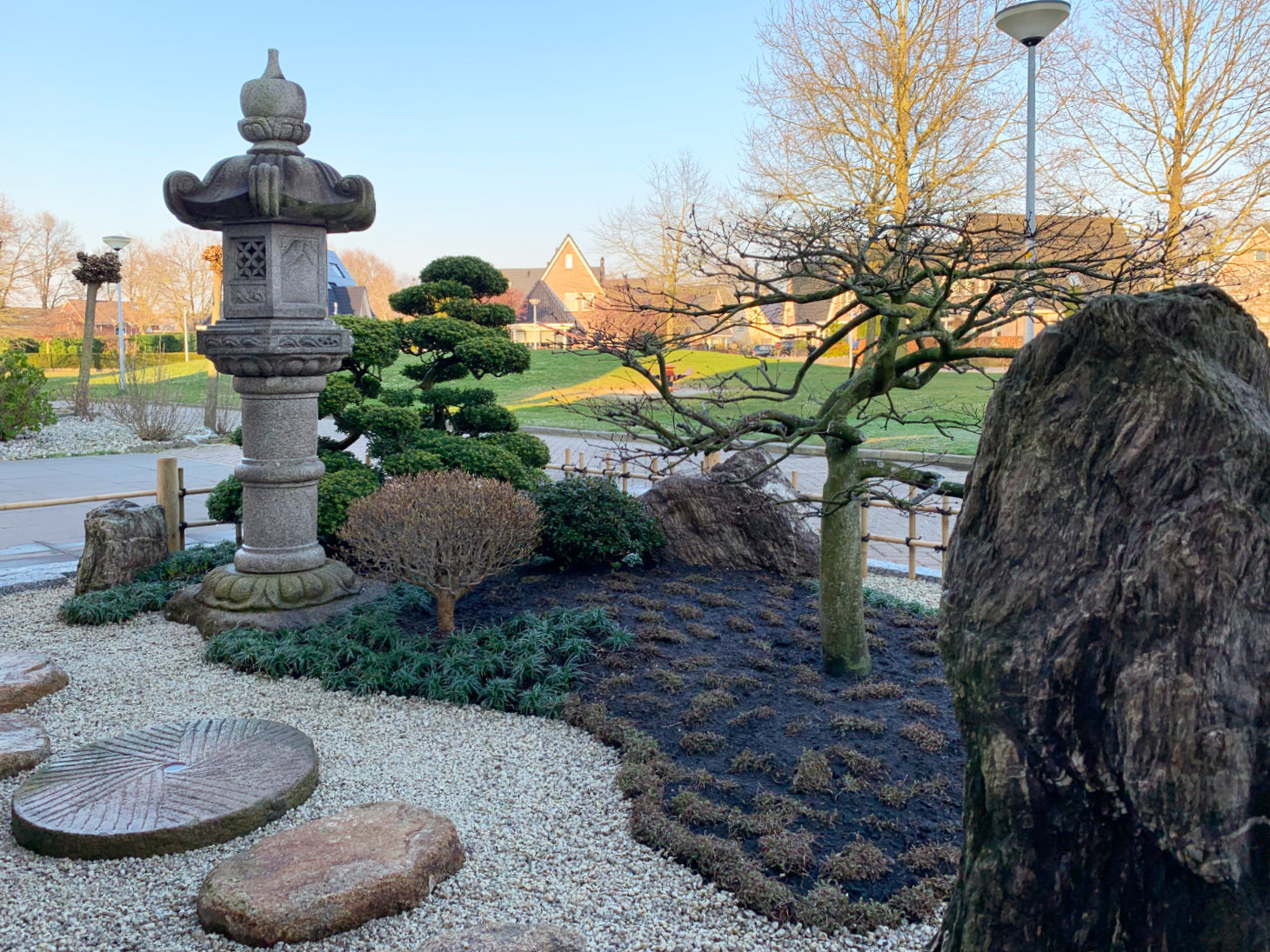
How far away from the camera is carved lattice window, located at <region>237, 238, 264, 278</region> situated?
6.60m

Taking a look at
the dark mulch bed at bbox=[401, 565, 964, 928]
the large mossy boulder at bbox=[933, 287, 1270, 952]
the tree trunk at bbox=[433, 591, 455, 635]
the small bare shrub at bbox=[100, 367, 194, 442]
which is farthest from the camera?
the small bare shrub at bbox=[100, 367, 194, 442]

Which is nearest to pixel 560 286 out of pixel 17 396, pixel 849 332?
pixel 17 396

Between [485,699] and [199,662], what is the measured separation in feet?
7.10

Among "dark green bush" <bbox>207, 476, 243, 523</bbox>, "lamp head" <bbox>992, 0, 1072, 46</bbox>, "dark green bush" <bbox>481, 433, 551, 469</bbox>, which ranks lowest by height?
"dark green bush" <bbox>207, 476, 243, 523</bbox>

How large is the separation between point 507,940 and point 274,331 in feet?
15.7

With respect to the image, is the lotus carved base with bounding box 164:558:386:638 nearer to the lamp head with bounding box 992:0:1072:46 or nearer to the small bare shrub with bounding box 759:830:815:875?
the small bare shrub with bounding box 759:830:815:875

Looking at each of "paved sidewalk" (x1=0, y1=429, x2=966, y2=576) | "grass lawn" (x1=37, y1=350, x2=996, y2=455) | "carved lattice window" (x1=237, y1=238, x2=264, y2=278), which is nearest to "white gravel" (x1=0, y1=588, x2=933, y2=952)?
"paved sidewalk" (x1=0, y1=429, x2=966, y2=576)

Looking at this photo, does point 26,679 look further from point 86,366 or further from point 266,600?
point 86,366

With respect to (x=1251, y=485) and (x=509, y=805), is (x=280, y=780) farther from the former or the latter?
(x=1251, y=485)

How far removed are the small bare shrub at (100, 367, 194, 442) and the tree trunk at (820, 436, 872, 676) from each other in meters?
18.6

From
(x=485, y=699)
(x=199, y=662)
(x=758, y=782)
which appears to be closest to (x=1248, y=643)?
(x=758, y=782)

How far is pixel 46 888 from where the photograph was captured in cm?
356

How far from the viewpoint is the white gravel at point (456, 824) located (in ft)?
10.8

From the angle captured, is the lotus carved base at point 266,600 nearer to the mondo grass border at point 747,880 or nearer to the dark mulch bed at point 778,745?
the dark mulch bed at point 778,745
